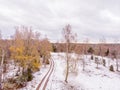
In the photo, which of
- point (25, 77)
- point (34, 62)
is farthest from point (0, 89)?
point (34, 62)

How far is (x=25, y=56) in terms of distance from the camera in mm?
40312

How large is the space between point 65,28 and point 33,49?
10504 millimetres

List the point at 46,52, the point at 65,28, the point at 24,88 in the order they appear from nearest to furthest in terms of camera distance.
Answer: the point at 24,88
the point at 65,28
the point at 46,52

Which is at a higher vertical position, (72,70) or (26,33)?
(26,33)

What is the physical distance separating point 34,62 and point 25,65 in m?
3.89

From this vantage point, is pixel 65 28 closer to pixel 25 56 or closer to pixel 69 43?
pixel 69 43

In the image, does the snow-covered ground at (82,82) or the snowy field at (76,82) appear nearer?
the snowy field at (76,82)

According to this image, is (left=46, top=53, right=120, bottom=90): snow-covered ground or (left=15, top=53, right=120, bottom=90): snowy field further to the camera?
(left=46, top=53, right=120, bottom=90): snow-covered ground

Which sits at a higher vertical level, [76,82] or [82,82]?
[76,82]

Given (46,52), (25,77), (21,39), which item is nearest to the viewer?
(25,77)

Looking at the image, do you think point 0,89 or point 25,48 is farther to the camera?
point 25,48

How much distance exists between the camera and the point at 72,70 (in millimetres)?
43219

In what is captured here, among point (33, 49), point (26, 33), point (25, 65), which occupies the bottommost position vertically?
point (25, 65)

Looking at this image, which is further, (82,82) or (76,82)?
(82,82)
